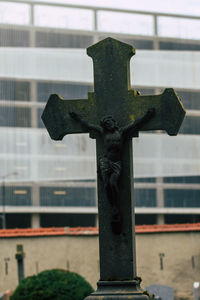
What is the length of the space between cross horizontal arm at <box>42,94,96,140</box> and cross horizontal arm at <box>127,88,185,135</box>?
1.56 feet

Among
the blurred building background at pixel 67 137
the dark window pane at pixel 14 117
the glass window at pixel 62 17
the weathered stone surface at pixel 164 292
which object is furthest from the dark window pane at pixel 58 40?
the weathered stone surface at pixel 164 292

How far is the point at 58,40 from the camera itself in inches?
2151

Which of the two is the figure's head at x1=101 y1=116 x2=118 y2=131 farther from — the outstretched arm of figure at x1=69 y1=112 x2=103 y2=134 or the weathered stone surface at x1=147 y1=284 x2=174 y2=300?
the weathered stone surface at x1=147 y1=284 x2=174 y2=300

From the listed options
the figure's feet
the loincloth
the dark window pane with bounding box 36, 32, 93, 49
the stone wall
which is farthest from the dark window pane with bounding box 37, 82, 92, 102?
the figure's feet

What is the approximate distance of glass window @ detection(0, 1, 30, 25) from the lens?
176ft

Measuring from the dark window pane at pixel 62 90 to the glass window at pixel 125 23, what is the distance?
765 centimetres

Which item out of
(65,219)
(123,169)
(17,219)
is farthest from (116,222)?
(17,219)

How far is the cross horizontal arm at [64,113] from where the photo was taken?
9320 mm

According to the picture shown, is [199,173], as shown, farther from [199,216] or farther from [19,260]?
[19,260]

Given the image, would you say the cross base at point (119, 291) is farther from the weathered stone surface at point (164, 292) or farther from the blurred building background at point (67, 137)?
the blurred building background at point (67, 137)

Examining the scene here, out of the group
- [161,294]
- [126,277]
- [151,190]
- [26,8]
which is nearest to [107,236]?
[126,277]

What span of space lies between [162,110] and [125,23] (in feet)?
166

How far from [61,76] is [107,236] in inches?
1732

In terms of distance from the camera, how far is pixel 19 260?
117 feet
